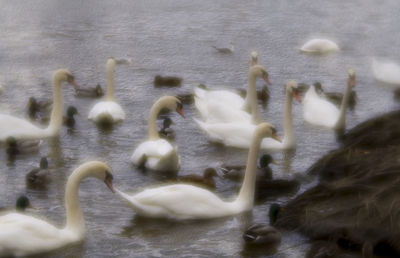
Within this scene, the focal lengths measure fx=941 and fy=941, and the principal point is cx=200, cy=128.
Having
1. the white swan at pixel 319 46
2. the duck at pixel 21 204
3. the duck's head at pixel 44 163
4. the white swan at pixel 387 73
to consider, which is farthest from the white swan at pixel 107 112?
the white swan at pixel 319 46

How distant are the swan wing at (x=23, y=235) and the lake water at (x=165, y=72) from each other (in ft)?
0.73

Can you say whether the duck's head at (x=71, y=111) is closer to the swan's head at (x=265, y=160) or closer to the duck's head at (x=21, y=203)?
the swan's head at (x=265, y=160)

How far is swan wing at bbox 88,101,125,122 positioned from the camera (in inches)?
577

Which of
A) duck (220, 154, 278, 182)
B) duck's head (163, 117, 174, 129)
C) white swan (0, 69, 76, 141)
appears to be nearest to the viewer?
duck (220, 154, 278, 182)

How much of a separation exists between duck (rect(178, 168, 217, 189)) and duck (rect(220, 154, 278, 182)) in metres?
0.34

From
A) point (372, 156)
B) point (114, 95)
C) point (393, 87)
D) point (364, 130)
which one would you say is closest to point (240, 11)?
point (393, 87)

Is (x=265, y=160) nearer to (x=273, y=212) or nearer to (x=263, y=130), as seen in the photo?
(x=263, y=130)

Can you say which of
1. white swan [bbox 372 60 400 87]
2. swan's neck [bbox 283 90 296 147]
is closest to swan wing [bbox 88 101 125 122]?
swan's neck [bbox 283 90 296 147]

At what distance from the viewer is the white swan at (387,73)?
58.1ft

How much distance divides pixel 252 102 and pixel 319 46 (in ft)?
21.3

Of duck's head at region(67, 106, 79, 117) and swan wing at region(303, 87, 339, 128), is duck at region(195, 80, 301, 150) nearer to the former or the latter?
swan wing at region(303, 87, 339, 128)

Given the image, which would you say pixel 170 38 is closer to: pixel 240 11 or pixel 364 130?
pixel 240 11

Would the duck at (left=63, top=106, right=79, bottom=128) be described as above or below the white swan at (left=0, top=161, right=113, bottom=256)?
above

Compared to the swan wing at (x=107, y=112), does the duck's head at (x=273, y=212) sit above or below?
below
